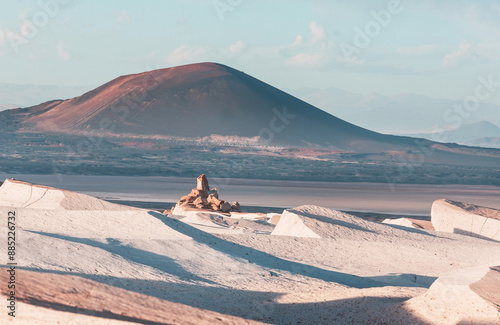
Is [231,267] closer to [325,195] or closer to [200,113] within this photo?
[325,195]

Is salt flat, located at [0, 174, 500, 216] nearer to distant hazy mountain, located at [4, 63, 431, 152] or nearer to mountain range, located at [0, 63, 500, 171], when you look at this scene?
mountain range, located at [0, 63, 500, 171]

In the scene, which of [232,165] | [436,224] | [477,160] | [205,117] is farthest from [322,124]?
[436,224]

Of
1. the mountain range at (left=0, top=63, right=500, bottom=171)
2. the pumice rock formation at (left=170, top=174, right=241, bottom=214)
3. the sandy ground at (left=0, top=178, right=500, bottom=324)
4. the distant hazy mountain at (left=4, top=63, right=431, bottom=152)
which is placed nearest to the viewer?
the sandy ground at (left=0, top=178, right=500, bottom=324)

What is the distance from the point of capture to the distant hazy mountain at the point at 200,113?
76.8 meters

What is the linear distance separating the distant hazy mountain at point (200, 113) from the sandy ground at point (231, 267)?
208 ft

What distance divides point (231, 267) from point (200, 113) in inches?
2993

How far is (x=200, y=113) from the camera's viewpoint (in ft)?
273

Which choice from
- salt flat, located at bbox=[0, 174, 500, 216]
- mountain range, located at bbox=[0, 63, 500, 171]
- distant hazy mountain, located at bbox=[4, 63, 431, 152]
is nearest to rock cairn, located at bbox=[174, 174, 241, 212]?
salt flat, located at bbox=[0, 174, 500, 216]

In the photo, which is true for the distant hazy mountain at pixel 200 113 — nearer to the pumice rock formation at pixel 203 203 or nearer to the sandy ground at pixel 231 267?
the pumice rock formation at pixel 203 203

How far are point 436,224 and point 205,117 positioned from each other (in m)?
69.8

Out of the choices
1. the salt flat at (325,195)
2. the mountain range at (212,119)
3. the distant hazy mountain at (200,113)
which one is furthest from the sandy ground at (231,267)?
the distant hazy mountain at (200,113)

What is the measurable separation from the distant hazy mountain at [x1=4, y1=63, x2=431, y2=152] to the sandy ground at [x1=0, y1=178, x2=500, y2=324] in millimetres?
63441

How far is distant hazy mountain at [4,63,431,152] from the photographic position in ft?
252

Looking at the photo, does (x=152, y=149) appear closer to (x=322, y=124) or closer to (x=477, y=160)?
(x=322, y=124)
